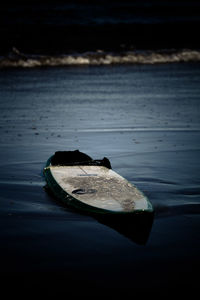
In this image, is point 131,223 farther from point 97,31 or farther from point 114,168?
point 97,31

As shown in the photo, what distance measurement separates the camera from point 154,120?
46.1 ft

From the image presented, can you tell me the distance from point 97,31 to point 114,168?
117ft

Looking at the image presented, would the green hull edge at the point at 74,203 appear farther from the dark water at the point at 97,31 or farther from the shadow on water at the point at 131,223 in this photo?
the dark water at the point at 97,31

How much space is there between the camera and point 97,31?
42969 millimetres

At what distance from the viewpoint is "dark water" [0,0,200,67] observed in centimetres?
3453

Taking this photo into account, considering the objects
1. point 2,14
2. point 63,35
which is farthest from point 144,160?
point 2,14

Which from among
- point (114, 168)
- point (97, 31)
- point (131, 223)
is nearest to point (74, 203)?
point (131, 223)

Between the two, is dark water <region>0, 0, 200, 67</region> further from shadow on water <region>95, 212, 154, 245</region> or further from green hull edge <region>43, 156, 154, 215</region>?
shadow on water <region>95, 212, 154, 245</region>

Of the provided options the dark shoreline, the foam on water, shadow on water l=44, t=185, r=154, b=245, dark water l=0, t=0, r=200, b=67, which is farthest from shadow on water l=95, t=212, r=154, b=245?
the dark shoreline

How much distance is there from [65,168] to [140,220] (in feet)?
8.95

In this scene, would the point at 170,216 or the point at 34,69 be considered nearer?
the point at 170,216

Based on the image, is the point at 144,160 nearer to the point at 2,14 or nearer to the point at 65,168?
the point at 65,168

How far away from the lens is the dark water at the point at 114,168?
204 inches

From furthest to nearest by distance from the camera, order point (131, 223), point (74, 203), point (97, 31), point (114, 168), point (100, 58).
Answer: point (97, 31) → point (100, 58) → point (114, 168) → point (74, 203) → point (131, 223)
